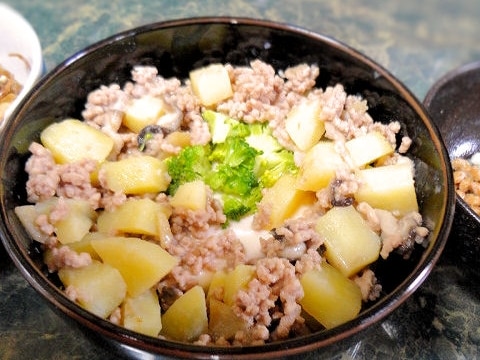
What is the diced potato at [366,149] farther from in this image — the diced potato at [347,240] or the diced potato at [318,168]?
the diced potato at [347,240]

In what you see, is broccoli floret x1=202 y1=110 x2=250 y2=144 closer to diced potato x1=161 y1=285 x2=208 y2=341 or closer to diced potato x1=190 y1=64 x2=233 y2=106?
diced potato x1=190 y1=64 x2=233 y2=106

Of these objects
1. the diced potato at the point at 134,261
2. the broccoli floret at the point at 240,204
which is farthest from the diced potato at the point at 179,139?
the diced potato at the point at 134,261

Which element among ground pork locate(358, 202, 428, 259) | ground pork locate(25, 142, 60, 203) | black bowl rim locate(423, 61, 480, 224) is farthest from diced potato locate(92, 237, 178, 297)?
black bowl rim locate(423, 61, 480, 224)

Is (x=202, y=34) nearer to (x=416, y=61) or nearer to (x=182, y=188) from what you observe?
(x=182, y=188)

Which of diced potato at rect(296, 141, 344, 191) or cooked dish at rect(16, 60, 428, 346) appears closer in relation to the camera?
cooked dish at rect(16, 60, 428, 346)

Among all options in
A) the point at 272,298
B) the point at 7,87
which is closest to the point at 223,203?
the point at 272,298

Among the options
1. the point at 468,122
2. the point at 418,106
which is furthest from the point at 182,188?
the point at 468,122
